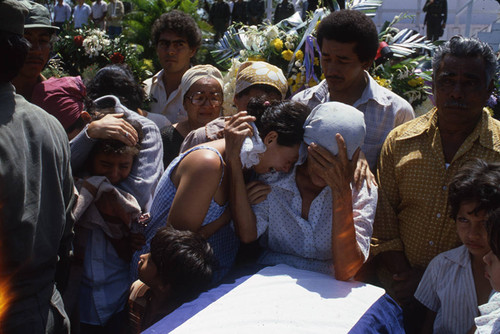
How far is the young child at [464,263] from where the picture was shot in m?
2.67

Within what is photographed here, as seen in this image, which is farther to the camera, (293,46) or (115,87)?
(293,46)

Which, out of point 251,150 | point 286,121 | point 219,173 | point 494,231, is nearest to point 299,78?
point 286,121

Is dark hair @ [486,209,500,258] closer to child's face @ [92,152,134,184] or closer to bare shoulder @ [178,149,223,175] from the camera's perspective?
bare shoulder @ [178,149,223,175]

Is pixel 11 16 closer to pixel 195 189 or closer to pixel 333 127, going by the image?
pixel 195 189

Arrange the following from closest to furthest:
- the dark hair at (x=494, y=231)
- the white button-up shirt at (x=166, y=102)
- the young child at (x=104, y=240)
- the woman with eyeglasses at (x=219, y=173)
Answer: the dark hair at (x=494, y=231) < the woman with eyeglasses at (x=219, y=173) < the young child at (x=104, y=240) < the white button-up shirt at (x=166, y=102)

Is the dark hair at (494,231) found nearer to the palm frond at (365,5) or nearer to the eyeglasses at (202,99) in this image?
the eyeglasses at (202,99)

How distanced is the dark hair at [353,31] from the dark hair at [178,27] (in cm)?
191

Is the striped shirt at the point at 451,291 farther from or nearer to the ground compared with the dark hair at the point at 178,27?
nearer to the ground

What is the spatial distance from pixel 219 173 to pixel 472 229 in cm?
136

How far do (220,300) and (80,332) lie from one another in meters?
1.05

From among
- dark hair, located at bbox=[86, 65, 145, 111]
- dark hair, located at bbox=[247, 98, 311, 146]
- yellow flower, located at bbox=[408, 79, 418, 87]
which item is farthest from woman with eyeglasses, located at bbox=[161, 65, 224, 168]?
yellow flower, located at bbox=[408, 79, 418, 87]

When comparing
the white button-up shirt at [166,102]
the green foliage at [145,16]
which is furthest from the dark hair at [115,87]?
the green foliage at [145,16]

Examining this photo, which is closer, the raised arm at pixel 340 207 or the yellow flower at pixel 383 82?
the raised arm at pixel 340 207

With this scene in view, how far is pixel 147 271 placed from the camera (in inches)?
106
